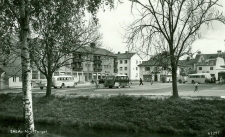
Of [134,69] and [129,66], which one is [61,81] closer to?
[129,66]

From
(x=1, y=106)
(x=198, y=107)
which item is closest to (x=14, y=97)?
(x=1, y=106)

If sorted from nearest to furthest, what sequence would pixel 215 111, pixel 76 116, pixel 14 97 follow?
pixel 215 111, pixel 76 116, pixel 14 97

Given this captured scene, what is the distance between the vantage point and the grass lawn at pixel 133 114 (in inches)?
543

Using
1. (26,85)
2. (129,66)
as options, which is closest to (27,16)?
(26,85)

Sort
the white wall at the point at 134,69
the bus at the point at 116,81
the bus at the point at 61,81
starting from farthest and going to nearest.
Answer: the white wall at the point at 134,69, the bus at the point at 61,81, the bus at the point at 116,81

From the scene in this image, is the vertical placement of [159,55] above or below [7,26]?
below

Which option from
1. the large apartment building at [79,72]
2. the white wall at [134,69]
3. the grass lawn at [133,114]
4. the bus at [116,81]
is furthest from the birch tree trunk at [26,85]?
the white wall at [134,69]

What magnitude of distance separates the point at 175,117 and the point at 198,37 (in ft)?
19.4

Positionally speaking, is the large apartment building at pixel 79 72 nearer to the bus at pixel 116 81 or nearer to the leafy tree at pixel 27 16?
the bus at pixel 116 81

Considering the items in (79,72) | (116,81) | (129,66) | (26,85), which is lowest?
(116,81)

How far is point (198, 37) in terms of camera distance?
52.7ft

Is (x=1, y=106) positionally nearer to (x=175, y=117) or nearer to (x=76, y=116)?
(x=76, y=116)

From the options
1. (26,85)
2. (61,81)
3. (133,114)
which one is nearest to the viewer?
(26,85)

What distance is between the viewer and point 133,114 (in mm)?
15914
